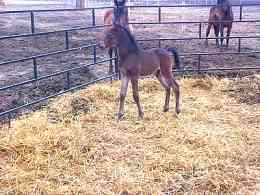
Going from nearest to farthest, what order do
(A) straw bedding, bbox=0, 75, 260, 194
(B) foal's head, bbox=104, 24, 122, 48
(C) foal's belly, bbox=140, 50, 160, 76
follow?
(A) straw bedding, bbox=0, 75, 260, 194 → (B) foal's head, bbox=104, 24, 122, 48 → (C) foal's belly, bbox=140, 50, 160, 76

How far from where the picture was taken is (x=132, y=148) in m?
4.31

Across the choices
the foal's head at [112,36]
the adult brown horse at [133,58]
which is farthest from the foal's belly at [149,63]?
the foal's head at [112,36]

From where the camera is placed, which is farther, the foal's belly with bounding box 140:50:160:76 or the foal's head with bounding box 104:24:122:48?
the foal's belly with bounding box 140:50:160:76

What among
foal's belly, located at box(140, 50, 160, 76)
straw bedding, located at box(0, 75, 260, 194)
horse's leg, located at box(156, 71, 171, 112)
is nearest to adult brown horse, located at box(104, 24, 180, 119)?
foal's belly, located at box(140, 50, 160, 76)

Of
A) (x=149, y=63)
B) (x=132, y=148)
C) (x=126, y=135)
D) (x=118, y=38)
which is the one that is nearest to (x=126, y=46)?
(x=118, y=38)

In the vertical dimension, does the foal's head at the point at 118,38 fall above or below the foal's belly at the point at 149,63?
above

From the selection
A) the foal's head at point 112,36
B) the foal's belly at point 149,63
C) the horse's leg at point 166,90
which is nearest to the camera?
the foal's head at point 112,36

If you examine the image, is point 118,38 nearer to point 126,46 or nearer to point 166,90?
point 126,46

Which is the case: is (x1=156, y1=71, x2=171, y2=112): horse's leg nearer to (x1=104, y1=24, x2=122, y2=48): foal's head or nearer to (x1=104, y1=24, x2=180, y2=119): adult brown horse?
(x1=104, y1=24, x2=180, y2=119): adult brown horse

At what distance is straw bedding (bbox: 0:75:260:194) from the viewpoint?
11.6ft

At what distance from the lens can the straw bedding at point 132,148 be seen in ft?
11.6

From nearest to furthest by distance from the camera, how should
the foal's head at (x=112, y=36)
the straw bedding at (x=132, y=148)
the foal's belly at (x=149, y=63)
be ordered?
the straw bedding at (x=132, y=148)
the foal's head at (x=112, y=36)
the foal's belly at (x=149, y=63)

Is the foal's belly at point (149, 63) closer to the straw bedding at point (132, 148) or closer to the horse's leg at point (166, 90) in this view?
the horse's leg at point (166, 90)

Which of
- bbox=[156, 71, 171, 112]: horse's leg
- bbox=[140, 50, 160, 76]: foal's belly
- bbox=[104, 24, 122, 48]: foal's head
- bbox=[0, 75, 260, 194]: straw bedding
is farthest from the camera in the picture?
bbox=[156, 71, 171, 112]: horse's leg
